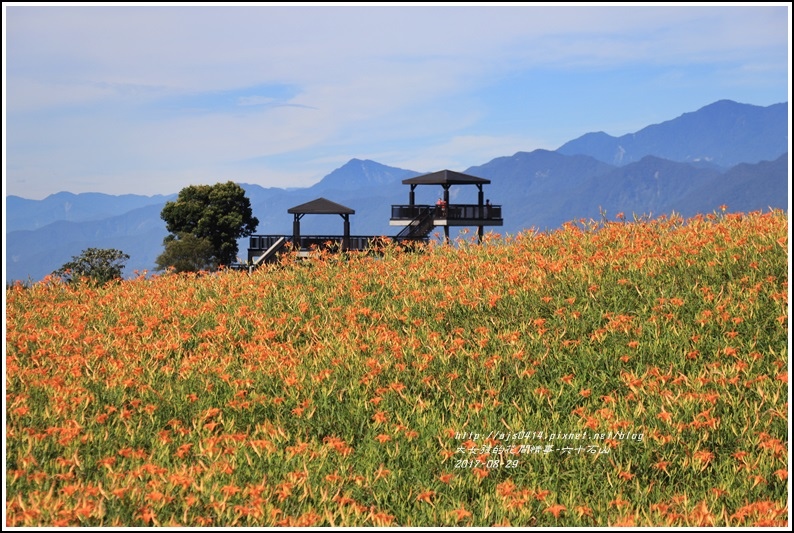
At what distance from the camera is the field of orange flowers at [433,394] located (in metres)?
6.66

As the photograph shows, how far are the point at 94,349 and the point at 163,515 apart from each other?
206 inches

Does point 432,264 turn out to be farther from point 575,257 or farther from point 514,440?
point 514,440

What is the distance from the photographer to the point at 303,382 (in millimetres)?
9383

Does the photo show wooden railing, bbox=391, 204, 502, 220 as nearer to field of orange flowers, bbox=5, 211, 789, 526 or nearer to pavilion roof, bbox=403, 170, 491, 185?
pavilion roof, bbox=403, 170, 491, 185

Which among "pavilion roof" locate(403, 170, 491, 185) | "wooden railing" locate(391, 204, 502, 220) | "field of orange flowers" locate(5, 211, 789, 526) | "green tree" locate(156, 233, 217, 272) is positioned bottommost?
"field of orange flowers" locate(5, 211, 789, 526)

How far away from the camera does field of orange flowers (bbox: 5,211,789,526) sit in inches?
262

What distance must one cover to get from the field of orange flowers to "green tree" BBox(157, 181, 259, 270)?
4261cm

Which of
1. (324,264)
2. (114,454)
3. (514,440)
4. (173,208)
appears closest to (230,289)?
(324,264)

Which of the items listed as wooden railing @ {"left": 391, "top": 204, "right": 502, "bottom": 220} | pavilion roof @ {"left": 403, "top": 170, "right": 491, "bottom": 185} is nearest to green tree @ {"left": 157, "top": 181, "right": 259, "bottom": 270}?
wooden railing @ {"left": 391, "top": 204, "right": 502, "bottom": 220}

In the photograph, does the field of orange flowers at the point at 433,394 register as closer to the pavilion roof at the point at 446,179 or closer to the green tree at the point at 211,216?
the pavilion roof at the point at 446,179

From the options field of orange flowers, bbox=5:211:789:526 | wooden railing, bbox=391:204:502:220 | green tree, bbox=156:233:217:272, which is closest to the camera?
field of orange flowers, bbox=5:211:789:526

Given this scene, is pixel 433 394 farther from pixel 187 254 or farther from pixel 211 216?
pixel 211 216

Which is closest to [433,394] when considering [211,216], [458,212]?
[458,212]

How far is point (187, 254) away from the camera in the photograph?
5331 cm
